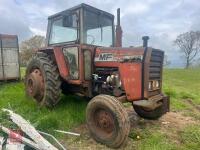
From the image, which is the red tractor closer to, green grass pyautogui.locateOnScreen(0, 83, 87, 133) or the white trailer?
green grass pyautogui.locateOnScreen(0, 83, 87, 133)

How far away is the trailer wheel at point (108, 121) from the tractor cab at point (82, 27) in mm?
1791

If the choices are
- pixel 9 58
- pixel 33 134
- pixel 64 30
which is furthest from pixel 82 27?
pixel 9 58

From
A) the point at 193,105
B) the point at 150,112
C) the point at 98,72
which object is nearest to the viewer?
the point at 98,72

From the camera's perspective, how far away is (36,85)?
669 cm

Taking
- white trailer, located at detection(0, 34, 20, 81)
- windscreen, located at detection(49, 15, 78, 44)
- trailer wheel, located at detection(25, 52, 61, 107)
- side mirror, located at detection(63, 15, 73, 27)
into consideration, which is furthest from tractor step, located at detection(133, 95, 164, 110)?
white trailer, located at detection(0, 34, 20, 81)

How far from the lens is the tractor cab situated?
6.34 metres

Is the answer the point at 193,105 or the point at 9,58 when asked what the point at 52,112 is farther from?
the point at 9,58

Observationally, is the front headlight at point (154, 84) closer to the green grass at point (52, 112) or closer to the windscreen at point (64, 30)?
the green grass at point (52, 112)

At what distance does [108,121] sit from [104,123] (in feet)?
0.38

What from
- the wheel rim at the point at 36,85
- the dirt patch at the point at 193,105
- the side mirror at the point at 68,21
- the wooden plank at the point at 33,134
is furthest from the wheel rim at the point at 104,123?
the dirt patch at the point at 193,105

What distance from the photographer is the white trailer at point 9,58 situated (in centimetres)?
1245

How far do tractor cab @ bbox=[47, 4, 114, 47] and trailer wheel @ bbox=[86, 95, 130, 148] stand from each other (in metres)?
1.79

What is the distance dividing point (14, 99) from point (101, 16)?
12.3ft

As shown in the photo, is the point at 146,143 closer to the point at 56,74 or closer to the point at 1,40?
the point at 56,74
